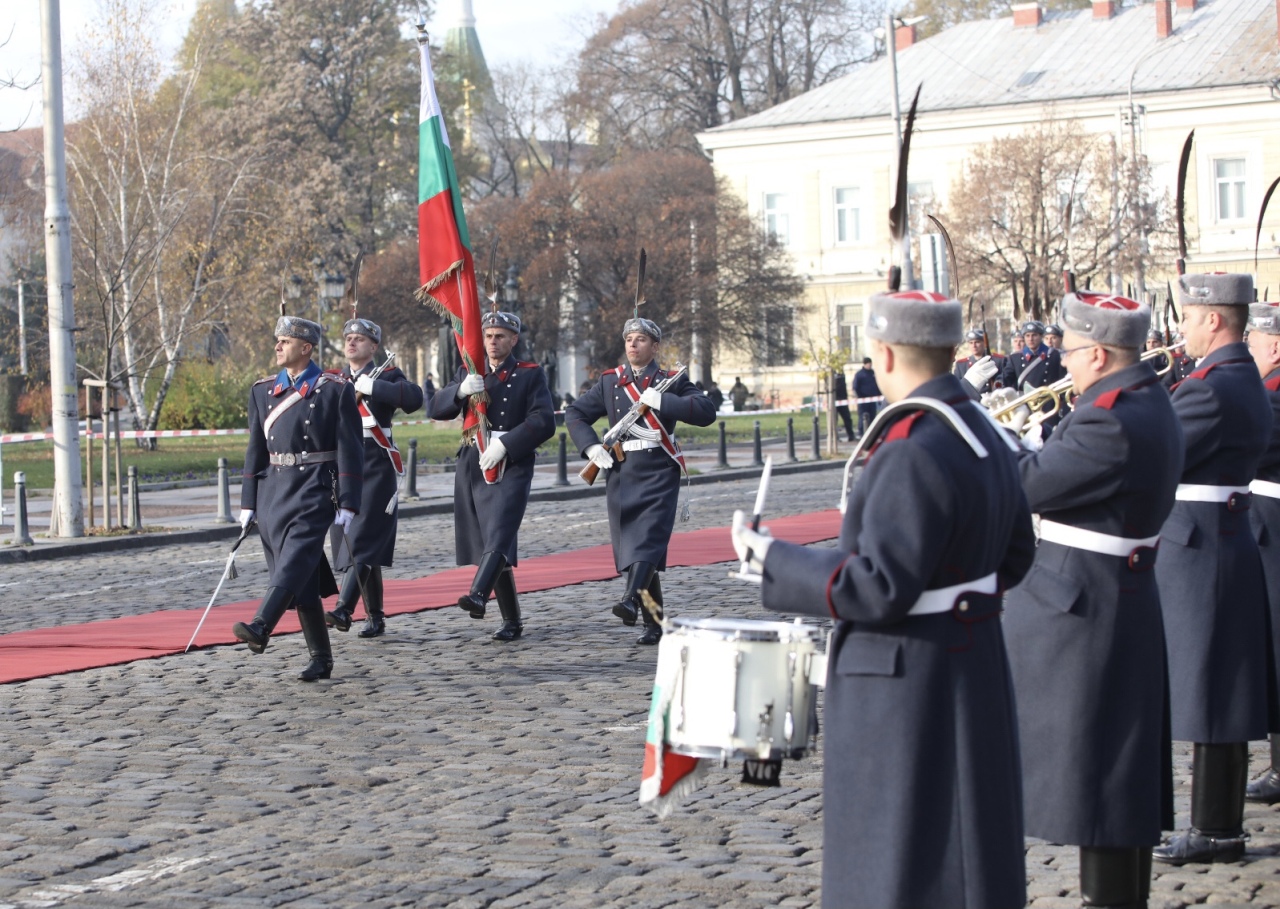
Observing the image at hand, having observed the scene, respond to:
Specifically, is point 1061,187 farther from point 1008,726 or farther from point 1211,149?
point 1008,726

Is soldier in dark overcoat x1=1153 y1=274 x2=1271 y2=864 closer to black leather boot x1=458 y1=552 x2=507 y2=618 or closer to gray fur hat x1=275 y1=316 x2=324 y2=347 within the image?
gray fur hat x1=275 y1=316 x2=324 y2=347

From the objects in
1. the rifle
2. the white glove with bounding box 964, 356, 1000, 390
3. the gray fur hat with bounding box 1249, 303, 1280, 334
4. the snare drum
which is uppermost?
the gray fur hat with bounding box 1249, 303, 1280, 334

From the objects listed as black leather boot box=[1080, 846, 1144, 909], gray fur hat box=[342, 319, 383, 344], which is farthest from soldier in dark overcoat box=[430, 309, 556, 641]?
black leather boot box=[1080, 846, 1144, 909]

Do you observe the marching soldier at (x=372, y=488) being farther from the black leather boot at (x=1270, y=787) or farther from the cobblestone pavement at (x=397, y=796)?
the black leather boot at (x=1270, y=787)

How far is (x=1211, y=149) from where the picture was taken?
191ft

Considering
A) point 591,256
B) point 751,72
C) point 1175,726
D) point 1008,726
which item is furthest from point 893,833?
point 751,72

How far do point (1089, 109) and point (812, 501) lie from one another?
39.7 meters

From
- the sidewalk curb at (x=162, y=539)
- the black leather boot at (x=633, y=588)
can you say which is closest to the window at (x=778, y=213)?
the sidewalk curb at (x=162, y=539)

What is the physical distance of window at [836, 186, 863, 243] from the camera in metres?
64.6

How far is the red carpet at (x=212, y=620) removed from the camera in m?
10.5

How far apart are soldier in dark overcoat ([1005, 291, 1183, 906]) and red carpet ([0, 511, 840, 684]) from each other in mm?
6558

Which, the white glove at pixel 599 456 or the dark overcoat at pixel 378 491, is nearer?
the white glove at pixel 599 456

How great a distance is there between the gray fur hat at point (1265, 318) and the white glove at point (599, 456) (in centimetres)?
476

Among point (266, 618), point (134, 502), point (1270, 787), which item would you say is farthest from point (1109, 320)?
point (134, 502)
